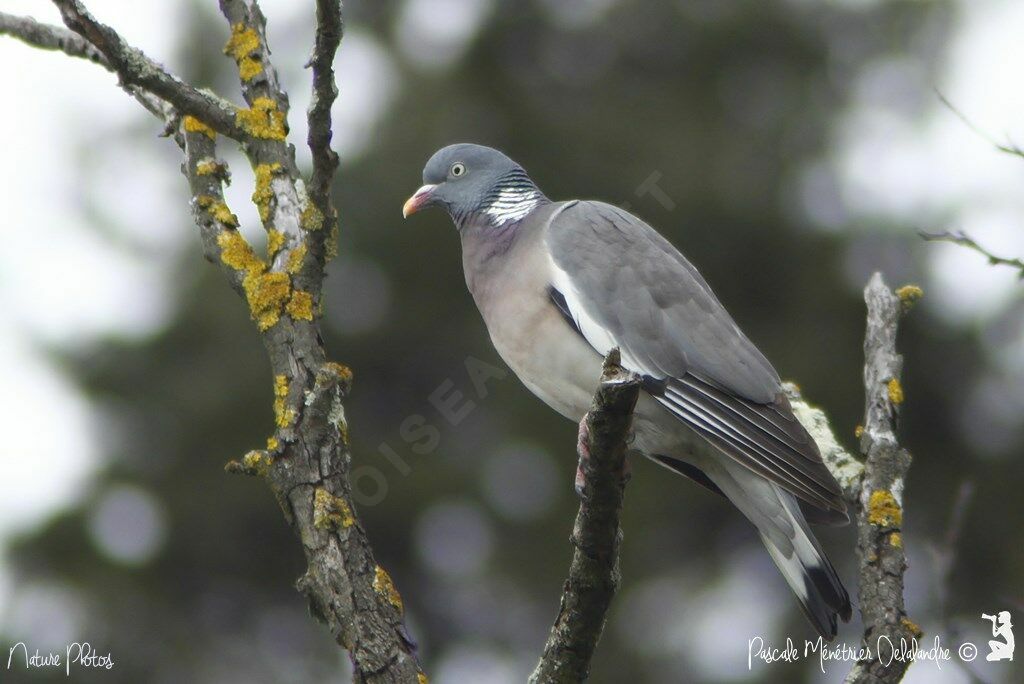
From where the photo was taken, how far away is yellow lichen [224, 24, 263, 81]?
407cm

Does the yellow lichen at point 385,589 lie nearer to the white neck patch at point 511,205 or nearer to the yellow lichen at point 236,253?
the yellow lichen at point 236,253

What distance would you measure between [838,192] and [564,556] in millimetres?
4487

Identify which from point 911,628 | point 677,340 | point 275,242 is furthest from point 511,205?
point 911,628

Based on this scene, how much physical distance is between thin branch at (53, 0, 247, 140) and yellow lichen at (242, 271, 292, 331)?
21.9 inches

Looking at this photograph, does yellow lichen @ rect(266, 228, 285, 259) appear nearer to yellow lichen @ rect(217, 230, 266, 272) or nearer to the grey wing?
yellow lichen @ rect(217, 230, 266, 272)

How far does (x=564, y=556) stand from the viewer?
11555 mm

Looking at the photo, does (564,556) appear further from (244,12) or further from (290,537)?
(244,12)

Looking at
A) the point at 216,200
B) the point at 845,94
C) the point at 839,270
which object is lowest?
the point at 839,270

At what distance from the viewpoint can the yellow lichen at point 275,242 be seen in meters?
3.82

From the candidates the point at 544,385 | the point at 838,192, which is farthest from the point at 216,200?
the point at 838,192

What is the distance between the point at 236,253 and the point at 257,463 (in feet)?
2.39

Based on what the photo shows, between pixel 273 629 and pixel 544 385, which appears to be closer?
pixel 544 385

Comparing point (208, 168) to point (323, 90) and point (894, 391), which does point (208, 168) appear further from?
point (894, 391)

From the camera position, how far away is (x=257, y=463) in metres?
3.49
